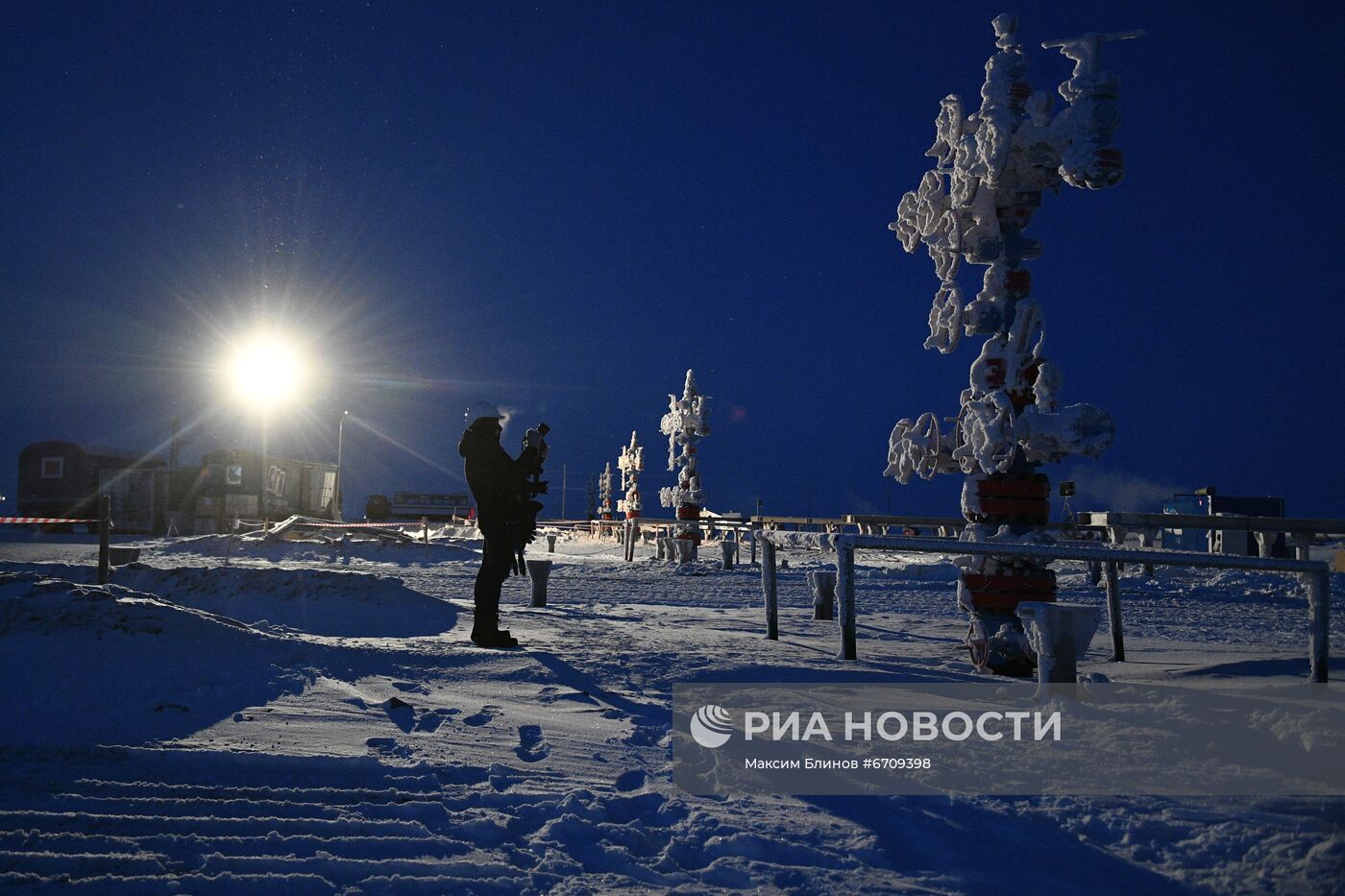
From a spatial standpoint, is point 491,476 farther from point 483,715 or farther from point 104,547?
point 104,547

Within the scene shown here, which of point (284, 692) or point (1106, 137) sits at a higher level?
point (1106, 137)

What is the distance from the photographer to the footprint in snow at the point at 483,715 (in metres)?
4.46

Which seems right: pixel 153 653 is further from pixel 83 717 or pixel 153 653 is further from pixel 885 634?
pixel 885 634

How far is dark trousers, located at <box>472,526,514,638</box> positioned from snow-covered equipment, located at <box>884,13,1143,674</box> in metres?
3.97

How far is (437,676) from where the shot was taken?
5840 mm

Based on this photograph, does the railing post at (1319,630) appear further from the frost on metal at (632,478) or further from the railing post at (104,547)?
the frost on metal at (632,478)

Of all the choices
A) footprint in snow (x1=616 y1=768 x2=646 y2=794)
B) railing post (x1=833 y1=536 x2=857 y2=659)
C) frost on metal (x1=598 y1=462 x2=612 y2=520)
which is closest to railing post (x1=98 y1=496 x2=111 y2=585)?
railing post (x1=833 y1=536 x2=857 y2=659)

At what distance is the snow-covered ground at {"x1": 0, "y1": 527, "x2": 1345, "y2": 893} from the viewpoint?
2.59 metres

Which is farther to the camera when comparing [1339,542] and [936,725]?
[1339,542]

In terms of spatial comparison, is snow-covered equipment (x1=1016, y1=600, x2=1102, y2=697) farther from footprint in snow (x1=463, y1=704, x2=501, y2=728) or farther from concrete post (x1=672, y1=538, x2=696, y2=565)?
concrete post (x1=672, y1=538, x2=696, y2=565)

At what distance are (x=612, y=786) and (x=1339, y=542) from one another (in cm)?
3709

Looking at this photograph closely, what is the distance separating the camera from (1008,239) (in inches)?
276

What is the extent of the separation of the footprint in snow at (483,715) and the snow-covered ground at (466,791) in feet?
0.08

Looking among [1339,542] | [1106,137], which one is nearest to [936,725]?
[1106,137]
